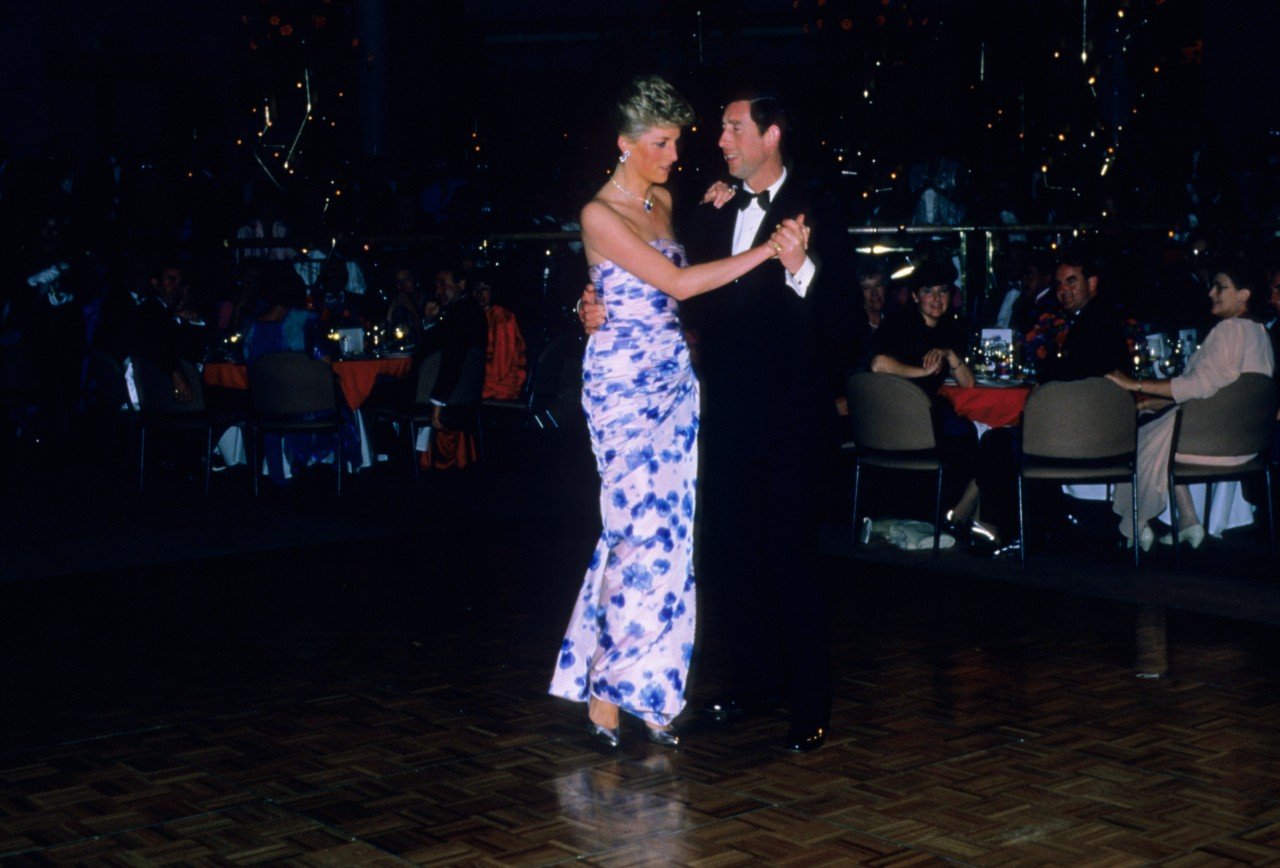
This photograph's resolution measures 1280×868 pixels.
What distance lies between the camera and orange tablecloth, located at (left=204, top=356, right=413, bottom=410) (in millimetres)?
8250

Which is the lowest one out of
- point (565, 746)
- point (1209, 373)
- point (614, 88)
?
point (565, 746)

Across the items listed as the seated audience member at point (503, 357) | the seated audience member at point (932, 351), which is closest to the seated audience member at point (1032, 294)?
the seated audience member at point (932, 351)

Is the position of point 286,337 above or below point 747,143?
below

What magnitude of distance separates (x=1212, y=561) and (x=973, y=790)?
125 inches

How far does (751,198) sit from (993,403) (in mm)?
2867

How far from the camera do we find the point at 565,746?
12.2 feet

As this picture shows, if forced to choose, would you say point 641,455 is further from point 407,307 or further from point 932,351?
point 407,307

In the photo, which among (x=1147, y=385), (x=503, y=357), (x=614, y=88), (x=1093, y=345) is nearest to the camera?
(x=1147, y=385)

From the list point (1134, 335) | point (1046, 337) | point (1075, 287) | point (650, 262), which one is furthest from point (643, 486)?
point (1134, 335)

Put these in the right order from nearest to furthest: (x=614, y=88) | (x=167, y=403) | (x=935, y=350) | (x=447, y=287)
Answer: (x=935, y=350) → (x=167, y=403) → (x=447, y=287) → (x=614, y=88)

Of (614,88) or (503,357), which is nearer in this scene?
(503,357)

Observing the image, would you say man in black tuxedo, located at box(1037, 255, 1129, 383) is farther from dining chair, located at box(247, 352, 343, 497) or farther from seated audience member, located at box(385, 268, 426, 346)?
seated audience member, located at box(385, 268, 426, 346)

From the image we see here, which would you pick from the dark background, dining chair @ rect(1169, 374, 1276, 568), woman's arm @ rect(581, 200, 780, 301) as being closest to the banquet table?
the dark background

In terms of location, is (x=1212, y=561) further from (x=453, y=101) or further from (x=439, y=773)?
(x=453, y=101)
